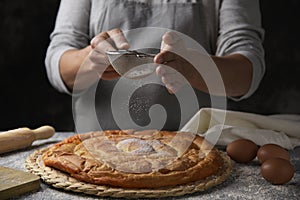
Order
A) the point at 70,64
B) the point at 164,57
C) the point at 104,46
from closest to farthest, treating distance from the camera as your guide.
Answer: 1. the point at 164,57
2. the point at 104,46
3. the point at 70,64

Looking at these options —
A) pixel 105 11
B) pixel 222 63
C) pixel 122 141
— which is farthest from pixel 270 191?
pixel 105 11

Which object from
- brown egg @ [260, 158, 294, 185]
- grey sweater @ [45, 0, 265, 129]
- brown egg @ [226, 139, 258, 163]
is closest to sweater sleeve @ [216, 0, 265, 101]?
grey sweater @ [45, 0, 265, 129]

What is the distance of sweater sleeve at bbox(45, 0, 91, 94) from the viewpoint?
5.37ft

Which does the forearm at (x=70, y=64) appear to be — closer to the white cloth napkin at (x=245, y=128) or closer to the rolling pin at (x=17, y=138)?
the rolling pin at (x=17, y=138)

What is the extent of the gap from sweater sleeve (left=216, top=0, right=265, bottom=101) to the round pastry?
417 mm

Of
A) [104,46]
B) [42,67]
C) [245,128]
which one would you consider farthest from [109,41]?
[42,67]

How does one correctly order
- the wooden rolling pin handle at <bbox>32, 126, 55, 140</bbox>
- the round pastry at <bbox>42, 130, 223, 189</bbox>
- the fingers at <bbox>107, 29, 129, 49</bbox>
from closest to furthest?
1. the round pastry at <bbox>42, 130, 223, 189</bbox>
2. the fingers at <bbox>107, 29, 129, 49</bbox>
3. the wooden rolling pin handle at <bbox>32, 126, 55, 140</bbox>

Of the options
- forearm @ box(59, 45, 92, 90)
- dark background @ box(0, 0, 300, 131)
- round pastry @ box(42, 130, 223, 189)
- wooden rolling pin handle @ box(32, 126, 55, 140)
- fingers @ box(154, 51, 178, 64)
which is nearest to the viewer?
round pastry @ box(42, 130, 223, 189)

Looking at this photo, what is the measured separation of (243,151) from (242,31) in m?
0.49

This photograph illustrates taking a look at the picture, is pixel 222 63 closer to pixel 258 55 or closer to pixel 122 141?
pixel 258 55

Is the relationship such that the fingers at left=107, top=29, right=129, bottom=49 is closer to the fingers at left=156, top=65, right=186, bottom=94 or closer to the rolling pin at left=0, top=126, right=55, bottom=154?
the fingers at left=156, top=65, right=186, bottom=94

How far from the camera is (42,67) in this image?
2312 millimetres

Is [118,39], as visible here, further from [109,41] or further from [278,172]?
[278,172]

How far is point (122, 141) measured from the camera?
117 cm
